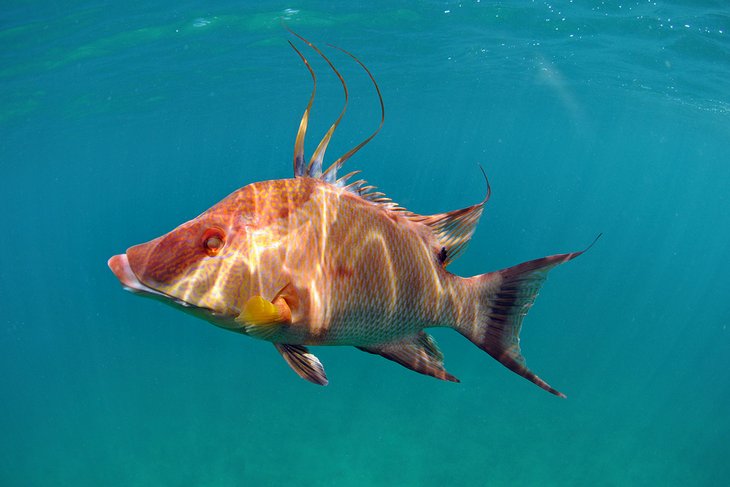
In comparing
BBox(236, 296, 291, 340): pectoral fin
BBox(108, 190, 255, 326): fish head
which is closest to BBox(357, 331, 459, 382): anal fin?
BBox(236, 296, 291, 340): pectoral fin

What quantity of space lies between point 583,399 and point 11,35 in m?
18.8

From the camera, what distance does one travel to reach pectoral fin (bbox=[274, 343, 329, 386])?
1780mm

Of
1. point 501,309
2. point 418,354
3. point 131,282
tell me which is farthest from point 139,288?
point 501,309

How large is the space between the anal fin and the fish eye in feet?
2.22

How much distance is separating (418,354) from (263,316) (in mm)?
763

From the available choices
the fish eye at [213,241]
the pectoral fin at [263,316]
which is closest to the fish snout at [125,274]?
the fish eye at [213,241]

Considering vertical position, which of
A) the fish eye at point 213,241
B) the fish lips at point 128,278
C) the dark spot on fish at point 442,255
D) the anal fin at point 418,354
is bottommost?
the anal fin at point 418,354

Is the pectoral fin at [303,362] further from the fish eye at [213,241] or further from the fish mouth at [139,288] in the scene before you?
the fish eye at [213,241]

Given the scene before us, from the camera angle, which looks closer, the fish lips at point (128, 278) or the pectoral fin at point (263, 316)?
the pectoral fin at point (263, 316)

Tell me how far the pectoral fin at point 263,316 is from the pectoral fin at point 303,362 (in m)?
0.17

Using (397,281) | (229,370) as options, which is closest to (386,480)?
(229,370)

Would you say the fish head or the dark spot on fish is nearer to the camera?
the fish head

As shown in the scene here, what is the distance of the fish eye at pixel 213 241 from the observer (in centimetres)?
175

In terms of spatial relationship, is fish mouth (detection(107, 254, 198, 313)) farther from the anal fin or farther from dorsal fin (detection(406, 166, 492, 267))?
dorsal fin (detection(406, 166, 492, 267))
